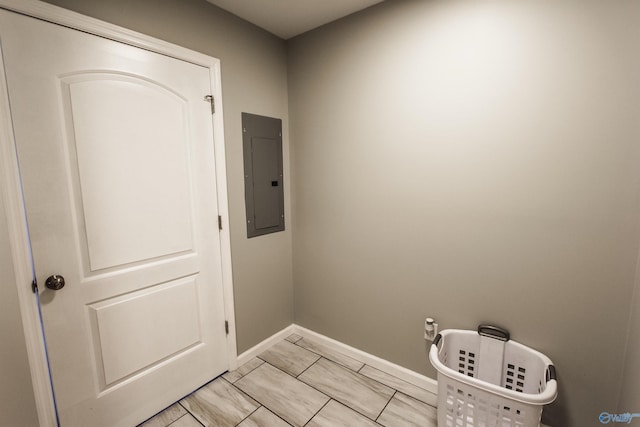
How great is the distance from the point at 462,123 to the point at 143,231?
188 cm

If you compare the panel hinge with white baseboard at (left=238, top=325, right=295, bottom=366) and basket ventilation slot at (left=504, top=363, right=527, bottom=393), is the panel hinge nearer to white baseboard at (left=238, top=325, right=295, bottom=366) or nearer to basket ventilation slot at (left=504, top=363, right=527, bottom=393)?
white baseboard at (left=238, top=325, right=295, bottom=366)

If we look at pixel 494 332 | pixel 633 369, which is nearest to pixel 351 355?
pixel 494 332

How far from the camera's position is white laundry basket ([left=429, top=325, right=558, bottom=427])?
4.00ft

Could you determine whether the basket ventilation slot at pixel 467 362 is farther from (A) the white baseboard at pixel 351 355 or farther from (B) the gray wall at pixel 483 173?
(A) the white baseboard at pixel 351 355

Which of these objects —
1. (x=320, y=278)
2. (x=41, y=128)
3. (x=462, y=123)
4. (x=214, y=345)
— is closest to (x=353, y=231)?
(x=320, y=278)

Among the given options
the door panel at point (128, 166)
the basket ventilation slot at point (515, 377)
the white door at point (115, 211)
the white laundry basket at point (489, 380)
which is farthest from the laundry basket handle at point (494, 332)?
the door panel at point (128, 166)

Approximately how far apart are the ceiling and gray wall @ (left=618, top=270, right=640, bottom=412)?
6.86ft

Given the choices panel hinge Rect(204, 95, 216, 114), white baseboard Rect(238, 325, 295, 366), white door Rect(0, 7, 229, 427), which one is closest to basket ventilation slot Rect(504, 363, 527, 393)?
white baseboard Rect(238, 325, 295, 366)

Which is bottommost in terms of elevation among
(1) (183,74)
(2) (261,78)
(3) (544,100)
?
(3) (544,100)

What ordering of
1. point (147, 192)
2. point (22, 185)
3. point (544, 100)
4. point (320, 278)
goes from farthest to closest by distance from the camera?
1. point (320, 278)
2. point (147, 192)
3. point (544, 100)
4. point (22, 185)

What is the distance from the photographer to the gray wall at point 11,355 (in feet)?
3.73

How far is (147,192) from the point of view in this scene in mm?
1547

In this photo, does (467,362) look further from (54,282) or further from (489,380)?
(54,282)

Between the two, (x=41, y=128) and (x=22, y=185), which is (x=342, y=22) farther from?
(x=22, y=185)
